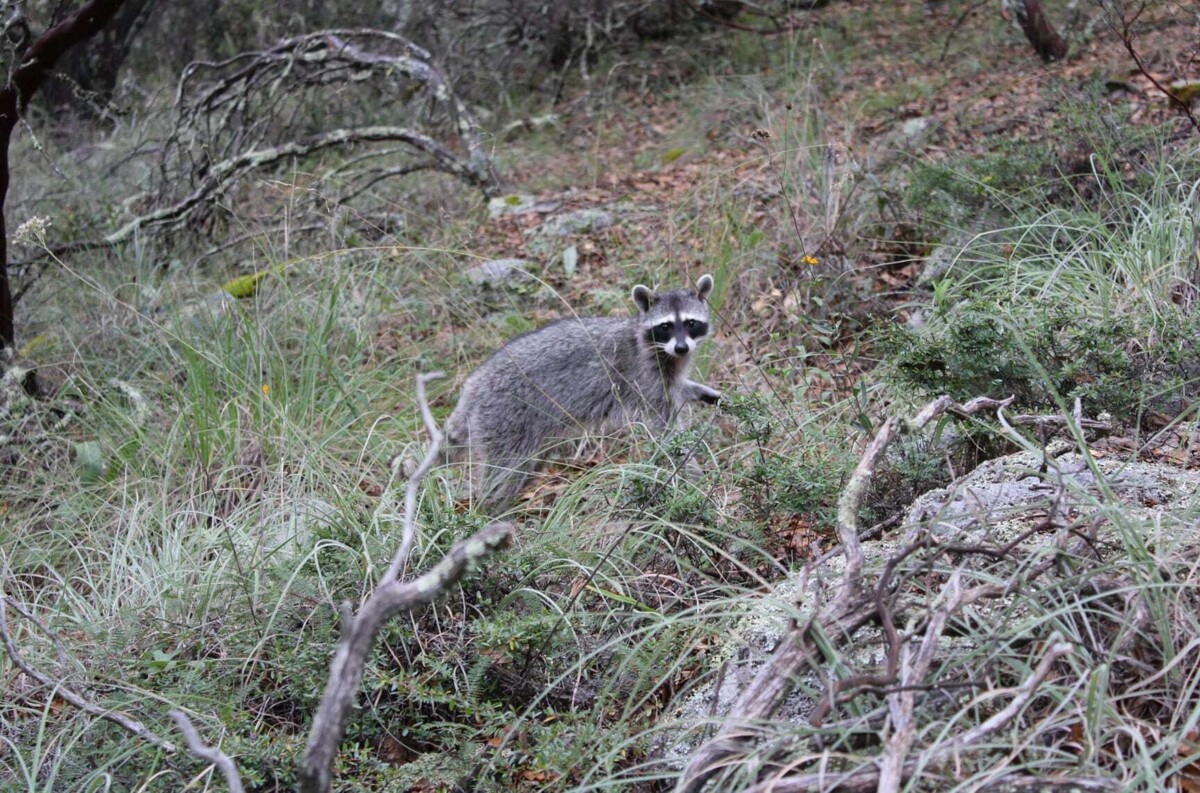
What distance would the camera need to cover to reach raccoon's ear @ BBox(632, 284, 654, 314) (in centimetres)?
528

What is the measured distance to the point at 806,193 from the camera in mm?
6160

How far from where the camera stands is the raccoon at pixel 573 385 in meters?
5.13

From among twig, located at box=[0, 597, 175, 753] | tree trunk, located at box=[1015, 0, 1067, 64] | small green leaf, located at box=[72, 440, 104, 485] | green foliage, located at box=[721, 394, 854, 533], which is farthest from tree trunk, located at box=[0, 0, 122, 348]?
tree trunk, located at box=[1015, 0, 1067, 64]

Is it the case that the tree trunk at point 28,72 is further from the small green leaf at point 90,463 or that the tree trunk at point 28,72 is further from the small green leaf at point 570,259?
the small green leaf at point 570,259

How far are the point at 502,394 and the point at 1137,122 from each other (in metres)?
4.02

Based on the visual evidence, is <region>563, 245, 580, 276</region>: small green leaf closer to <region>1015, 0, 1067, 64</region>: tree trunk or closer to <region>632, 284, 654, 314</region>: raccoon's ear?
<region>632, 284, 654, 314</region>: raccoon's ear

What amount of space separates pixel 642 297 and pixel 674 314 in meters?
0.18

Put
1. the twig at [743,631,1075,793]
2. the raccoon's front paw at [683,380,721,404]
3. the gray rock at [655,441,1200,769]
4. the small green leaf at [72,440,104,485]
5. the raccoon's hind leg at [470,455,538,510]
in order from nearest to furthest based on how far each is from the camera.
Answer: the twig at [743,631,1075,793]
the gray rock at [655,441,1200,769]
the raccoon's hind leg at [470,455,538,510]
the small green leaf at [72,440,104,485]
the raccoon's front paw at [683,380,721,404]

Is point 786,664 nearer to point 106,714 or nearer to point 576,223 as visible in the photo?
point 106,714

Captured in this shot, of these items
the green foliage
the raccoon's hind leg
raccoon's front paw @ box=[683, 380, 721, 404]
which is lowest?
the raccoon's hind leg

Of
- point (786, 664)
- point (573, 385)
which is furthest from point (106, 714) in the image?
point (573, 385)

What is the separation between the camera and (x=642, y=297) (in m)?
5.32

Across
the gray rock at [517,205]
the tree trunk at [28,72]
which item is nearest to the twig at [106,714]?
the tree trunk at [28,72]

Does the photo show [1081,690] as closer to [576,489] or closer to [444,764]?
[444,764]
